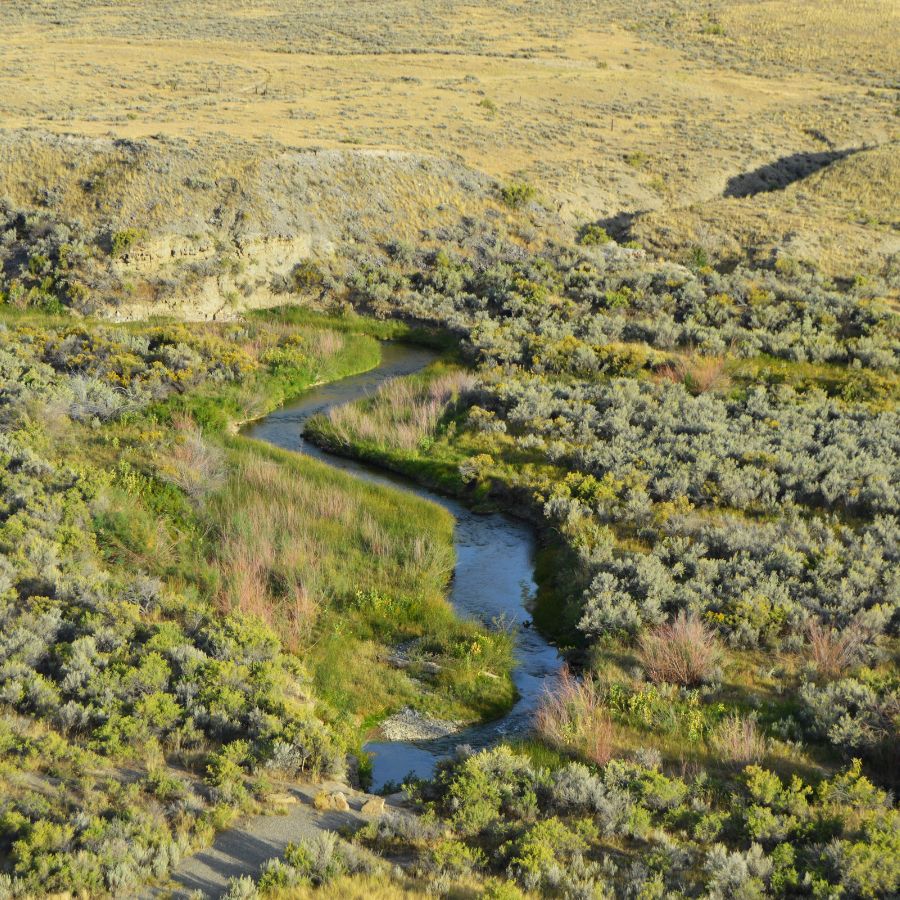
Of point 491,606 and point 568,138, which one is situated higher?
point 568,138

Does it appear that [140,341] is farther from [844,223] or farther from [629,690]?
[844,223]

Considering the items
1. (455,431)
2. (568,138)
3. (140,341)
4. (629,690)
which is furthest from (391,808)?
(568,138)

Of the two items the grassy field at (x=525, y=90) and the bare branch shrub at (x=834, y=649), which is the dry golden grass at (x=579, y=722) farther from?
the grassy field at (x=525, y=90)

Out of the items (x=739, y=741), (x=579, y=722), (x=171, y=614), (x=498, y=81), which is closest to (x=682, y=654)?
(x=739, y=741)

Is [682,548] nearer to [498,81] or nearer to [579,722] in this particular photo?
[579,722]

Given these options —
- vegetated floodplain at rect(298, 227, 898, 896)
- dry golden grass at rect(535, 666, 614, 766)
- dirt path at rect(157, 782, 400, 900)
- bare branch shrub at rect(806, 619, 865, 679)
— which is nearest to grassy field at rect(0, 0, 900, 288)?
vegetated floodplain at rect(298, 227, 898, 896)
